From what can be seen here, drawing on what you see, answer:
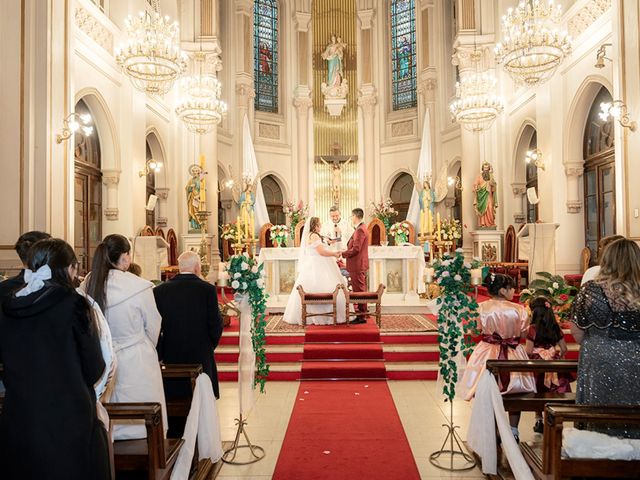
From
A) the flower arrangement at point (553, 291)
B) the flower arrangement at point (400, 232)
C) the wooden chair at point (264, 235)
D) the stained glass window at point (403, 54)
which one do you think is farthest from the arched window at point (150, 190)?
the stained glass window at point (403, 54)

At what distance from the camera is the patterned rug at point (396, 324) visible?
8102mm

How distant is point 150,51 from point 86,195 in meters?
3.20

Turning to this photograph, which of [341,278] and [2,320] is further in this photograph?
[341,278]

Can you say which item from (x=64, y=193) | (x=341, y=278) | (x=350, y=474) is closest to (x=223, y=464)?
(x=350, y=474)

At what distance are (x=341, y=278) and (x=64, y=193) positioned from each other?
432cm

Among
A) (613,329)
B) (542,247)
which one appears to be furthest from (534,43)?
(613,329)

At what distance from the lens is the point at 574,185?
11500mm

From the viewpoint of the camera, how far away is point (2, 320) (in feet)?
7.39

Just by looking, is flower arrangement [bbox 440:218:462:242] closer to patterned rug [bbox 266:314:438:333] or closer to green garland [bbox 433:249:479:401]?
patterned rug [bbox 266:314:438:333]

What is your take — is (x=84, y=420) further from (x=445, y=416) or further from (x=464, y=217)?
(x=464, y=217)

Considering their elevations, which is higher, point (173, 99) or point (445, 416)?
point (173, 99)

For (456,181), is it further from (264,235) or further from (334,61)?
(334,61)

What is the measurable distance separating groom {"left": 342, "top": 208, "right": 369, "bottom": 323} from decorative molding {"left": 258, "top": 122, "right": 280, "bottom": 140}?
11623 millimetres

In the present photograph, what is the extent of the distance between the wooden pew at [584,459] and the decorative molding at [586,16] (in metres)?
8.88
